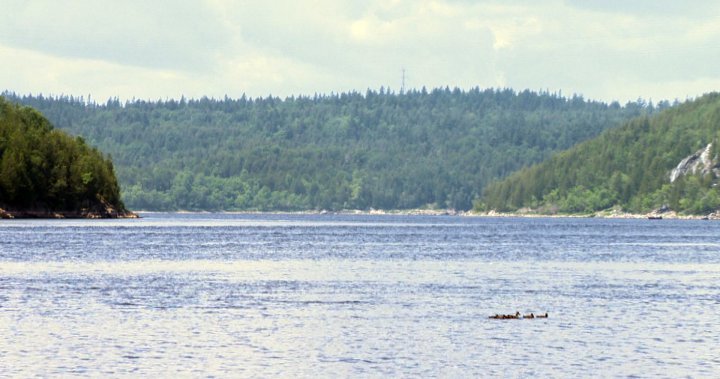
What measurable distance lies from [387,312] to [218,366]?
2057 centimetres

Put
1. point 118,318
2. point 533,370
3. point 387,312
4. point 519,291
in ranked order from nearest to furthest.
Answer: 1. point 533,370
2. point 118,318
3. point 387,312
4. point 519,291

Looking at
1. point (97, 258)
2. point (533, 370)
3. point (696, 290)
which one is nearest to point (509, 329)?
point (533, 370)

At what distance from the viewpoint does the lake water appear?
49.2 metres

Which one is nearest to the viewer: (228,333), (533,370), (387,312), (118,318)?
(533,370)

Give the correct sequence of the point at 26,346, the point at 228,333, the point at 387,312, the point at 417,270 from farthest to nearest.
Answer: the point at 417,270 < the point at 387,312 < the point at 228,333 < the point at 26,346

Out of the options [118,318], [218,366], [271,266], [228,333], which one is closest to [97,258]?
[271,266]

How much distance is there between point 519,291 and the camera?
8300cm

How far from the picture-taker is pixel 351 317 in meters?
65.1

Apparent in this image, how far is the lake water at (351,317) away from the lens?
4922cm

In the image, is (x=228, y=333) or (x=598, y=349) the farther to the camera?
(x=228, y=333)

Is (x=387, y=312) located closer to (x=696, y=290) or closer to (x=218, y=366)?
(x=218, y=366)

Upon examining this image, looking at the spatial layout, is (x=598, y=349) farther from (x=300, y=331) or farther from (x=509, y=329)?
(x=300, y=331)

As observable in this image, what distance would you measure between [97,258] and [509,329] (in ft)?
217

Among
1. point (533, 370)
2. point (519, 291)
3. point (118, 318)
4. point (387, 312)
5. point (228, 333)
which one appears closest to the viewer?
point (533, 370)
